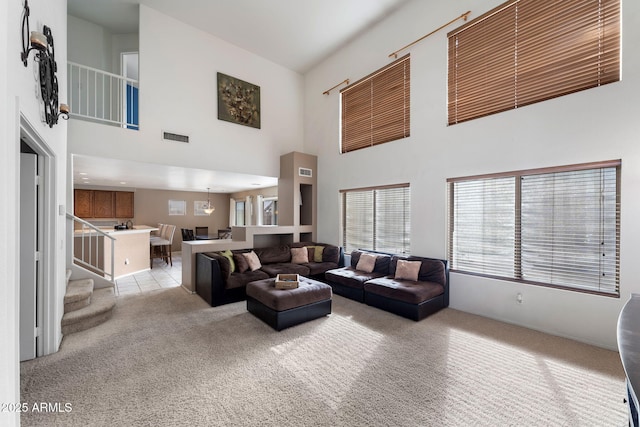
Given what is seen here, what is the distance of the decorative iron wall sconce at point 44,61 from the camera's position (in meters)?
1.67

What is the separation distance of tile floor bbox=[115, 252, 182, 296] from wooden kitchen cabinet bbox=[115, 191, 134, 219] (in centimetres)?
362

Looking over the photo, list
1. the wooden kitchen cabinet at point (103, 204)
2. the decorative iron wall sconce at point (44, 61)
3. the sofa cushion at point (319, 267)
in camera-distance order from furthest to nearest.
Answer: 1. the wooden kitchen cabinet at point (103, 204)
2. the sofa cushion at point (319, 267)
3. the decorative iron wall sconce at point (44, 61)

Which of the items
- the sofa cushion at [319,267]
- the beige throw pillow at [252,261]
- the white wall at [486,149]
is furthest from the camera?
the sofa cushion at [319,267]

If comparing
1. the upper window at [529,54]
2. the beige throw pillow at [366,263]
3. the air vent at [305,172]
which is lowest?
the beige throw pillow at [366,263]

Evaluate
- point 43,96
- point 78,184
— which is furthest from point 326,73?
point 78,184

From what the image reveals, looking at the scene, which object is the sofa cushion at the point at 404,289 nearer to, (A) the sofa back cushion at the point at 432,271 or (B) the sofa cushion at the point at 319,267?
(A) the sofa back cushion at the point at 432,271

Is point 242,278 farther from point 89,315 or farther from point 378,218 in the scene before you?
point 378,218

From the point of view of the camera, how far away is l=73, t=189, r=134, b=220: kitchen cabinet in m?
8.60

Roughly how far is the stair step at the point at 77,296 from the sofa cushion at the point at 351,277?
12.1 feet

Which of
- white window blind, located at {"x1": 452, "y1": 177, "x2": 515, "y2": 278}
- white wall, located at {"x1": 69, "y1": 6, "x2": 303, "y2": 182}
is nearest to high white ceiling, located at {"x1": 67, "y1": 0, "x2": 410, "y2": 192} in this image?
white wall, located at {"x1": 69, "y1": 6, "x2": 303, "y2": 182}

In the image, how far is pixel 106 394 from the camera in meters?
2.11

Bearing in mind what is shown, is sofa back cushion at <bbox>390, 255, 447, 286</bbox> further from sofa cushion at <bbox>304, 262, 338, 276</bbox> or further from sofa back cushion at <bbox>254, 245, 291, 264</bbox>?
sofa back cushion at <bbox>254, 245, 291, 264</bbox>

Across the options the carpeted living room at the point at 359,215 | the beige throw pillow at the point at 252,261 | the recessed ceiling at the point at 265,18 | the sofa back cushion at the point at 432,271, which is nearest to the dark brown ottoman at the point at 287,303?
the carpeted living room at the point at 359,215

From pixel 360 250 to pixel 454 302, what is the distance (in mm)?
2019
